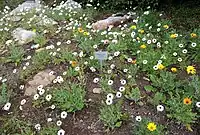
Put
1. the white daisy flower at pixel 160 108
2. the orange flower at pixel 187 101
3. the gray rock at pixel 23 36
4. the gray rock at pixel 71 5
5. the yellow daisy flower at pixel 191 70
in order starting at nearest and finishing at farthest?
the orange flower at pixel 187 101 → the white daisy flower at pixel 160 108 → the yellow daisy flower at pixel 191 70 → the gray rock at pixel 23 36 → the gray rock at pixel 71 5

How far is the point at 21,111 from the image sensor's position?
148 inches

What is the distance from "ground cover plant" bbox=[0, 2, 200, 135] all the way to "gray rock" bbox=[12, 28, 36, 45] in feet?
0.25

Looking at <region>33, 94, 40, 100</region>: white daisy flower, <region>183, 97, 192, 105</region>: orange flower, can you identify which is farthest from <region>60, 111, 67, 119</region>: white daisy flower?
<region>183, 97, 192, 105</region>: orange flower

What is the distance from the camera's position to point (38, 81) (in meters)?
4.11

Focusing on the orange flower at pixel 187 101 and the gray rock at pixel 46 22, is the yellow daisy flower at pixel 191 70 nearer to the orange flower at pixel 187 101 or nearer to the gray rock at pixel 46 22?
the orange flower at pixel 187 101

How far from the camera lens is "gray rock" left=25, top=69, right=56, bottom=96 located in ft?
13.1

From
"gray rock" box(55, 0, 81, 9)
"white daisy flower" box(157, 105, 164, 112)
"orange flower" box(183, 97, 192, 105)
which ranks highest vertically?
"orange flower" box(183, 97, 192, 105)

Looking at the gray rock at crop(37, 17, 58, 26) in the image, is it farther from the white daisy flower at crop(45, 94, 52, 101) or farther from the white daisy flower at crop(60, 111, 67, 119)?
the white daisy flower at crop(60, 111, 67, 119)

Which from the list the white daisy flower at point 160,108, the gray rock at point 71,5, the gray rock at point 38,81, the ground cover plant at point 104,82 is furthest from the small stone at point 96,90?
the gray rock at point 71,5

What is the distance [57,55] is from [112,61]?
0.77 meters

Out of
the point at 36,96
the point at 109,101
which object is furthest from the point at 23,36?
the point at 109,101

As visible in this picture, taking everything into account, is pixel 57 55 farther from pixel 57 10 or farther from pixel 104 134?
pixel 57 10

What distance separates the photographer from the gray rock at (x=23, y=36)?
17.3ft

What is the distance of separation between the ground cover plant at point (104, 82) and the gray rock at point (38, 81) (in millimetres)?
12
